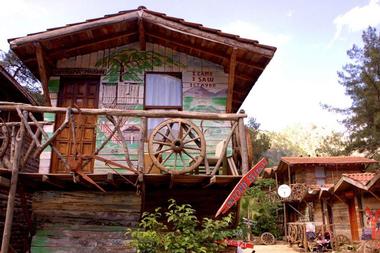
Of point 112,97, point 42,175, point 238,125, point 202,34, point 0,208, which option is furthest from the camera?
point 0,208

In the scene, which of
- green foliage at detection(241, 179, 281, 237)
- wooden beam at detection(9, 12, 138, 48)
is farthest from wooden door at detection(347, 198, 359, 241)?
wooden beam at detection(9, 12, 138, 48)

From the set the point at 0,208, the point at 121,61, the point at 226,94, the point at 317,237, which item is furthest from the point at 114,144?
the point at 317,237

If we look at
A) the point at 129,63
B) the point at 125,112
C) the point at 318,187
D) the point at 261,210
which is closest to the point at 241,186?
the point at 125,112

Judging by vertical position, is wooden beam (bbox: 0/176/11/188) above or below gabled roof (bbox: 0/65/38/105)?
below

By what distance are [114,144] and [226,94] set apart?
311 cm

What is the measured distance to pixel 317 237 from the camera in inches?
851

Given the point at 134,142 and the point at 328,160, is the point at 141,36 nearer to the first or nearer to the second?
the point at 134,142

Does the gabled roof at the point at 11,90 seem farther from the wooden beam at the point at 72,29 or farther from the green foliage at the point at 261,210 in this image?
the green foliage at the point at 261,210

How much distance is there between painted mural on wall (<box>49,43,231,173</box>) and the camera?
359 inches

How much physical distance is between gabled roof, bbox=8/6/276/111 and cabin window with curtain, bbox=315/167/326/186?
23.5 metres

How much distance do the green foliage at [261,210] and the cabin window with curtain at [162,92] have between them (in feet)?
73.0

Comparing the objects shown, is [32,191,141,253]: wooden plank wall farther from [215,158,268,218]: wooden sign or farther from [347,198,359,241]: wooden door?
[347,198,359,241]: wooden door

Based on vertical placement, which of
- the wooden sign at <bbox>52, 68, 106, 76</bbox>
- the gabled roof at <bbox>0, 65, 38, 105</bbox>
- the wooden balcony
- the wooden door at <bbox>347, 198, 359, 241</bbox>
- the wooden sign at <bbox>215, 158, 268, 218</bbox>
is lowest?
the wooden door at <bbox>347, 198, 359, 241</bbox>

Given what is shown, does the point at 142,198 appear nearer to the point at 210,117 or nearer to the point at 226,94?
the point at 210,117
